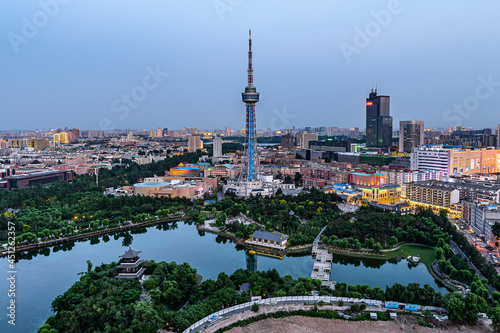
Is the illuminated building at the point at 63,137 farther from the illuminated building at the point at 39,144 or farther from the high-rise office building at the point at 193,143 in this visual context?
the high-rise office building at the point at 193,143

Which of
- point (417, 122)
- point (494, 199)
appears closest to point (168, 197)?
point (494, 199)

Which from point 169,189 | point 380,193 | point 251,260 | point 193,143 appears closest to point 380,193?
point 380,193

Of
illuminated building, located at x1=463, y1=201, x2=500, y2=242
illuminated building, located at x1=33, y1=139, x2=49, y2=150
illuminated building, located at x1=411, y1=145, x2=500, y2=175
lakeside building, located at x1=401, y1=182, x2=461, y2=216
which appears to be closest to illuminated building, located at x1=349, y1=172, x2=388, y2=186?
lakeside building, located at x1=401, y1=182, x2=461, y2=216

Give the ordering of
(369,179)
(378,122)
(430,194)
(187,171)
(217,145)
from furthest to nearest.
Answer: (378,122)
(217,145)
(187,171)
(369,179)
(430,194)

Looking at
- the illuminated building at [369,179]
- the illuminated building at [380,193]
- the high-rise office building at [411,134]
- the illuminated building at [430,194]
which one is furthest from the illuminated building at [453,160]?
the high-rise office building at [411,134]

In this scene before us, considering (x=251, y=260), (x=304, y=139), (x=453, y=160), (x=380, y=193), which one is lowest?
(x=251, y=260)

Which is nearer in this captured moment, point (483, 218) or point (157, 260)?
point (157, 260)

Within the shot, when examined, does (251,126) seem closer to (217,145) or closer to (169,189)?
(169,189)

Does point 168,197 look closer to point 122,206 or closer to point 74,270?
point 122,206
